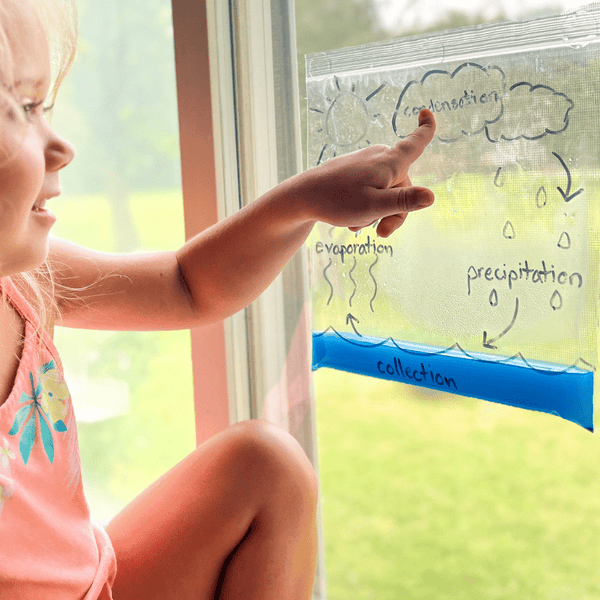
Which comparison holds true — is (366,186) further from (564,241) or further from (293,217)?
(564,241)

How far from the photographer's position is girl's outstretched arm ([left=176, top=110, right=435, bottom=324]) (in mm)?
575

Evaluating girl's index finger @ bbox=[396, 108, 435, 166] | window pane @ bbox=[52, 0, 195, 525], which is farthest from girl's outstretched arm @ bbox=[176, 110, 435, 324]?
window pane @ bbox=[52, 0, 195, 525]

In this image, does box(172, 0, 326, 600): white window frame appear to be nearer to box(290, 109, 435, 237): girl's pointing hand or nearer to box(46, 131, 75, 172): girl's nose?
box(290, 109, 435, 237): girl's pointing hand

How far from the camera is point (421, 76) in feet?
→ 2.39

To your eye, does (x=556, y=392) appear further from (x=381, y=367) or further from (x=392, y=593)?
(x=392, y=593)

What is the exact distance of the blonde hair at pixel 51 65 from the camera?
1.61ft

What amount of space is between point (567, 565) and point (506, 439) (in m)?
0.16

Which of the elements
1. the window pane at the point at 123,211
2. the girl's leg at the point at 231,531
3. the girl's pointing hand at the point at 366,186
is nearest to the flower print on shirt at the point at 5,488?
the girl's leg at the point at 231,531

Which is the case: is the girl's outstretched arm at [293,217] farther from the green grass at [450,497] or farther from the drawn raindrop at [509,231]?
the green grass at [450,497]

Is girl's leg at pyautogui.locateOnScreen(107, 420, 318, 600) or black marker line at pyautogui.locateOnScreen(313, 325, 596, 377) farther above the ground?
black marker line at pyautogui.locateOnScreen(313, 325, 596, 377)

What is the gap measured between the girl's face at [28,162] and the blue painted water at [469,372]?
0.40m

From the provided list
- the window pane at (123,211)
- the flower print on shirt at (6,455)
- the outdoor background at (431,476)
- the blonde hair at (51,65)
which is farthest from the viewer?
the window pane at (123,211)

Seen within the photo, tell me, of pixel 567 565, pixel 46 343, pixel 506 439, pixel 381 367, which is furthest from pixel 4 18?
pixel 567 565

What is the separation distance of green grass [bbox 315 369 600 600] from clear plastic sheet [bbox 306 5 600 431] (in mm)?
85
